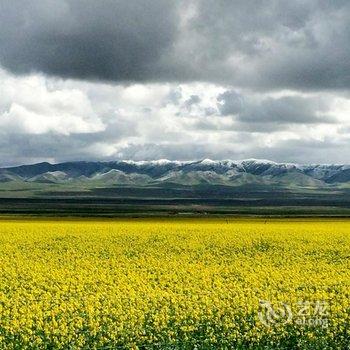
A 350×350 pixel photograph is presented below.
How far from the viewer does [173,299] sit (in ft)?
52.5

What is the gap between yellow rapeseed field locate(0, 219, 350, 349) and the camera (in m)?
14.0

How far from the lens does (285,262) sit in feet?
83.3

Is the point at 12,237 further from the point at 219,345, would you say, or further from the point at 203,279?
the point at 219,345

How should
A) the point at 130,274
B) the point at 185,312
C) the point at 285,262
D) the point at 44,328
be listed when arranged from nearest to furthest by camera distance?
the point at 44,328, the point at 185,312, the point at 130,274, the point at 285,262

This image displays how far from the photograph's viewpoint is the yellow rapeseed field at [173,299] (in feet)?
45.9

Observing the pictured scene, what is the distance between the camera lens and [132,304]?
16094mm

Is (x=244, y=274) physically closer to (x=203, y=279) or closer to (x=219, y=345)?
(x=203, y=279)

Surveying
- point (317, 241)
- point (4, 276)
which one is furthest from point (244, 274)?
point (317, 241)

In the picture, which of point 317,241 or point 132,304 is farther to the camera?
point 317,241

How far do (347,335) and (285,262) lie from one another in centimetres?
1103

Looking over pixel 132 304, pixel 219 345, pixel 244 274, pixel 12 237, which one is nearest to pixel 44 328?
pixel 132 304

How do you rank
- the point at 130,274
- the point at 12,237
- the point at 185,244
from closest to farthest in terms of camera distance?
the point at 130,274 < the point at 185,244 < the point at 12,237

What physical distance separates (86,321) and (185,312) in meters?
2.78

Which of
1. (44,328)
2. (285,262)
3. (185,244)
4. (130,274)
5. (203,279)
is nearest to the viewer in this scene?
(44,328)
